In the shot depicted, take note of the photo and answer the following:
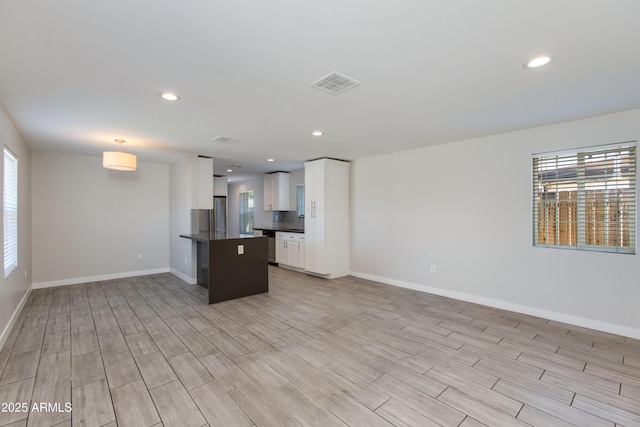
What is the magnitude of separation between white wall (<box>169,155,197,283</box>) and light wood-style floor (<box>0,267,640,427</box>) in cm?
149

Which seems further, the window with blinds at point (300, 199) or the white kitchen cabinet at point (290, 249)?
the window with blinds at point (300, 199)

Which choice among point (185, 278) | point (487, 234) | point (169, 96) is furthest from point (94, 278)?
point (487, 234)

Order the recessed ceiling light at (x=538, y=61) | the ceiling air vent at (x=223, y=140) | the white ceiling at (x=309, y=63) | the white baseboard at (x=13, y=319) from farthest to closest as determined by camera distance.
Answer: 1. the ceiling air vent at (x=223, y=140)
2. the white baseboard at (x=13, y=319)
3. the recessed ceiling light at (x=538, y=61)
4. the white ceiling at (x=309, y=63)

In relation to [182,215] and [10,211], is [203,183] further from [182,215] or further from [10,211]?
[10,211]

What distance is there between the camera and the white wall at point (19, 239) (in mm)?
2982

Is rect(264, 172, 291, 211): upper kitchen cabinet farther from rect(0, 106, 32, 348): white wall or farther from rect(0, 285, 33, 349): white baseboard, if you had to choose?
rect(0, 285, 33, 349): white baseboard

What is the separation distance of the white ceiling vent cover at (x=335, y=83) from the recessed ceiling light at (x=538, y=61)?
1265mm

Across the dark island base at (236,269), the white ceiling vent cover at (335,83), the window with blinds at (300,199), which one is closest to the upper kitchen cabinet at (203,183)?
the dark island base at (236,269)

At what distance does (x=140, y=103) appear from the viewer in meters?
2.83

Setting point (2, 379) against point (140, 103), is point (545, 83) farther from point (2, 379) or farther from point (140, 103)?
point (2, 379)

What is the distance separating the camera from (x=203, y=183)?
552 cm

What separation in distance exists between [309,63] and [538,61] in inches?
66.6

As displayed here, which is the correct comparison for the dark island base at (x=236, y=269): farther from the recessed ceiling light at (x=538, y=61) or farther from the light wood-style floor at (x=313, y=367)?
the recessed ceiling light at (x=538, y=61)

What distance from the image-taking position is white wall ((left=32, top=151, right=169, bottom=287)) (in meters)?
5.15
